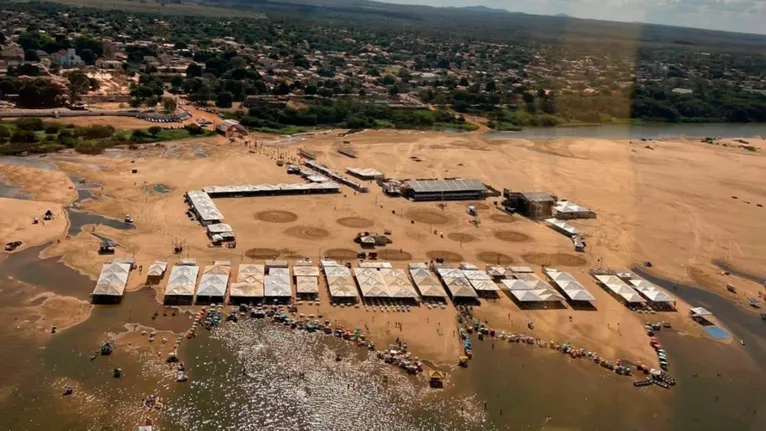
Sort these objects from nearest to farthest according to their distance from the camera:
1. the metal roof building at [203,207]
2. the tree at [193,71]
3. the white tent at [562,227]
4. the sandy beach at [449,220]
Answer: the sandy beach at [449,220] < the metal roof building at [203,207] < the white tent at [562,227] < the tree at [193,71]

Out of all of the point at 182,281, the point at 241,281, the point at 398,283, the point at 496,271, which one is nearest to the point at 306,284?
the point at 241,281

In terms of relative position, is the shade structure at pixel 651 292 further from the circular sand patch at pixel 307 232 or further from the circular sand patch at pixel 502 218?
the circular sand patch at pixel 307 232

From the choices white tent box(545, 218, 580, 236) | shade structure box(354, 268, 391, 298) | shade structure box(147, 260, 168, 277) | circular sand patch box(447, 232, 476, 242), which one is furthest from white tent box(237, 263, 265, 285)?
white tent box(545, 218, 580, 236)

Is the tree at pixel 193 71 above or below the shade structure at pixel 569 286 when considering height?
above

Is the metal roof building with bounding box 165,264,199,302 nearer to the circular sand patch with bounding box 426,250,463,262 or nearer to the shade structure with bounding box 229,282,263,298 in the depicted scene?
the shade structure with bounding box 229,282,263,298

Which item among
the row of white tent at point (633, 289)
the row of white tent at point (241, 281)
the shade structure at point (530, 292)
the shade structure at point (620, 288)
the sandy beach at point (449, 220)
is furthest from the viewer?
the row of white tent at point (633, 289)

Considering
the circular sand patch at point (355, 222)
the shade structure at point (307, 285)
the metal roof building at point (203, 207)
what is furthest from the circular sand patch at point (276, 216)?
the shade structure at point (307, 285)
